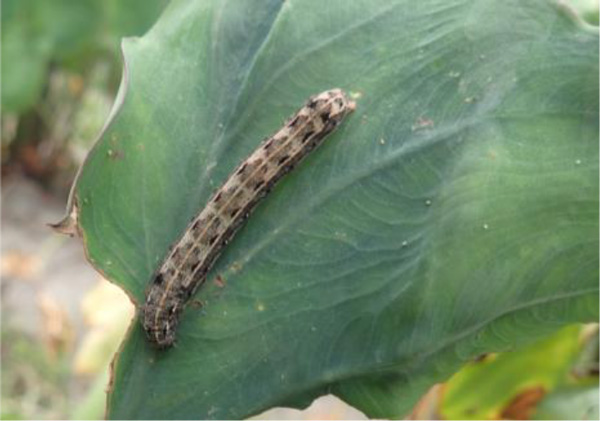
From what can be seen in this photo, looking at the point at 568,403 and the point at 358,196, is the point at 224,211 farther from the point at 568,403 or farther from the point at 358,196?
the point at 568,403

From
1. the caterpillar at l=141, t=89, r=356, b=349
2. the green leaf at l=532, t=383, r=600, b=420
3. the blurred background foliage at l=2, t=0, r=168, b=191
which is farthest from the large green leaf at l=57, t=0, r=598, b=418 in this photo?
the blurred background foliage at l=2, t=0, r=168, b=191

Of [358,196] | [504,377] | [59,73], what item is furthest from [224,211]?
[59,73]

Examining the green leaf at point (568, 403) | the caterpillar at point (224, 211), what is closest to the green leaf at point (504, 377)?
the green leaf at point (568, 403)

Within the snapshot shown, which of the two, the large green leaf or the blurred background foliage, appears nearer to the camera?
the large green leaf

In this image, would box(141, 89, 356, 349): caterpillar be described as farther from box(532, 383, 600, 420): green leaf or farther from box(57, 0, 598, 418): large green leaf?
box(532, 383, 600, 420): green leaf

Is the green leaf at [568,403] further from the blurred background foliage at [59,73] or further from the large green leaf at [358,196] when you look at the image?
the blurred background foliage at [59,73]

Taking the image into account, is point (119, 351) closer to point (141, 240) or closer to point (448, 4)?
point (141, 240)

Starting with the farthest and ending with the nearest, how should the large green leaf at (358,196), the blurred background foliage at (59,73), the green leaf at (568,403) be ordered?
the blurred background foliage at (59,73) → the green leaf at (568,403) → the large green leaf at (358,196)
